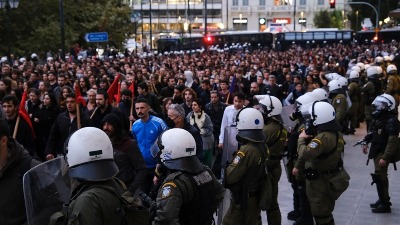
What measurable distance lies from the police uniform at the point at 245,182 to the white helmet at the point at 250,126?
0.06m

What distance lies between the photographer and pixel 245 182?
655 centimetres

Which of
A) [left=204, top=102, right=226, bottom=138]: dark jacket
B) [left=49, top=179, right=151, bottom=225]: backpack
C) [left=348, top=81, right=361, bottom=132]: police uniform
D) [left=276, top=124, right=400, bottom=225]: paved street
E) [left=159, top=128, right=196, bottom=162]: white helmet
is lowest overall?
[left=276, top=124, right=400, bottom=225]: paved street

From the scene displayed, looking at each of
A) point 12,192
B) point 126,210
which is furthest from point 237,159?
point 126,210

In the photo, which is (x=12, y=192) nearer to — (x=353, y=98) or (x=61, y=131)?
(x=61, y=131)

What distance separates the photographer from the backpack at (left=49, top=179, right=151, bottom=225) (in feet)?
12.8

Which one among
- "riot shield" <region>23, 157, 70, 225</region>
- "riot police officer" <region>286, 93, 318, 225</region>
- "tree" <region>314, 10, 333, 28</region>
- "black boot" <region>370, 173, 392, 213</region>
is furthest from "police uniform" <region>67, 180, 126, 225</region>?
"tree" <region>314, 10, 333, 28</region>

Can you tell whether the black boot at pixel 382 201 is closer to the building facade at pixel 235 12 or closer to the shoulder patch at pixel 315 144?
the shoulder patch at pixel 315 144

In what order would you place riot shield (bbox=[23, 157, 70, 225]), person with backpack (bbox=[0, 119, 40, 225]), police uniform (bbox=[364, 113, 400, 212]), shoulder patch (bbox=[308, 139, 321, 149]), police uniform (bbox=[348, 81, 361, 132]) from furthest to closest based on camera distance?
police uniform (bbox=[348, 81, 361, 132]) < police uniform (bbox=[364, 113, 400, 212]) < shoulder patch (bbox=[308, 139, 321, 149]) < person with backpack (bbox=[0, 119, 40, 225]) < riot shield (bbox=[23, 157, 70, 225])

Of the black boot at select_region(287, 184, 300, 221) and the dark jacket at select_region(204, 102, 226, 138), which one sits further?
the dark jacket at select_region(204, 102, 226, 138)

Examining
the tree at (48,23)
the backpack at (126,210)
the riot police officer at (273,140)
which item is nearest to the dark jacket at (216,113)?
the riot police officer at (273,140)

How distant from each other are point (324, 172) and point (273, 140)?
91 centimetres

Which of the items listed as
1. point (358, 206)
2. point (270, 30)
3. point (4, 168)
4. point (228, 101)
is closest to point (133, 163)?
point (4, 168)

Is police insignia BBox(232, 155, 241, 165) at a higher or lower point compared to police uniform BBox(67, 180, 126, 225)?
lower

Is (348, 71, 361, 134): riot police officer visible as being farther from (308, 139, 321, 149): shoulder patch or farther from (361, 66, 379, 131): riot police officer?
(308, 139, 321, 149): shoulder patch
